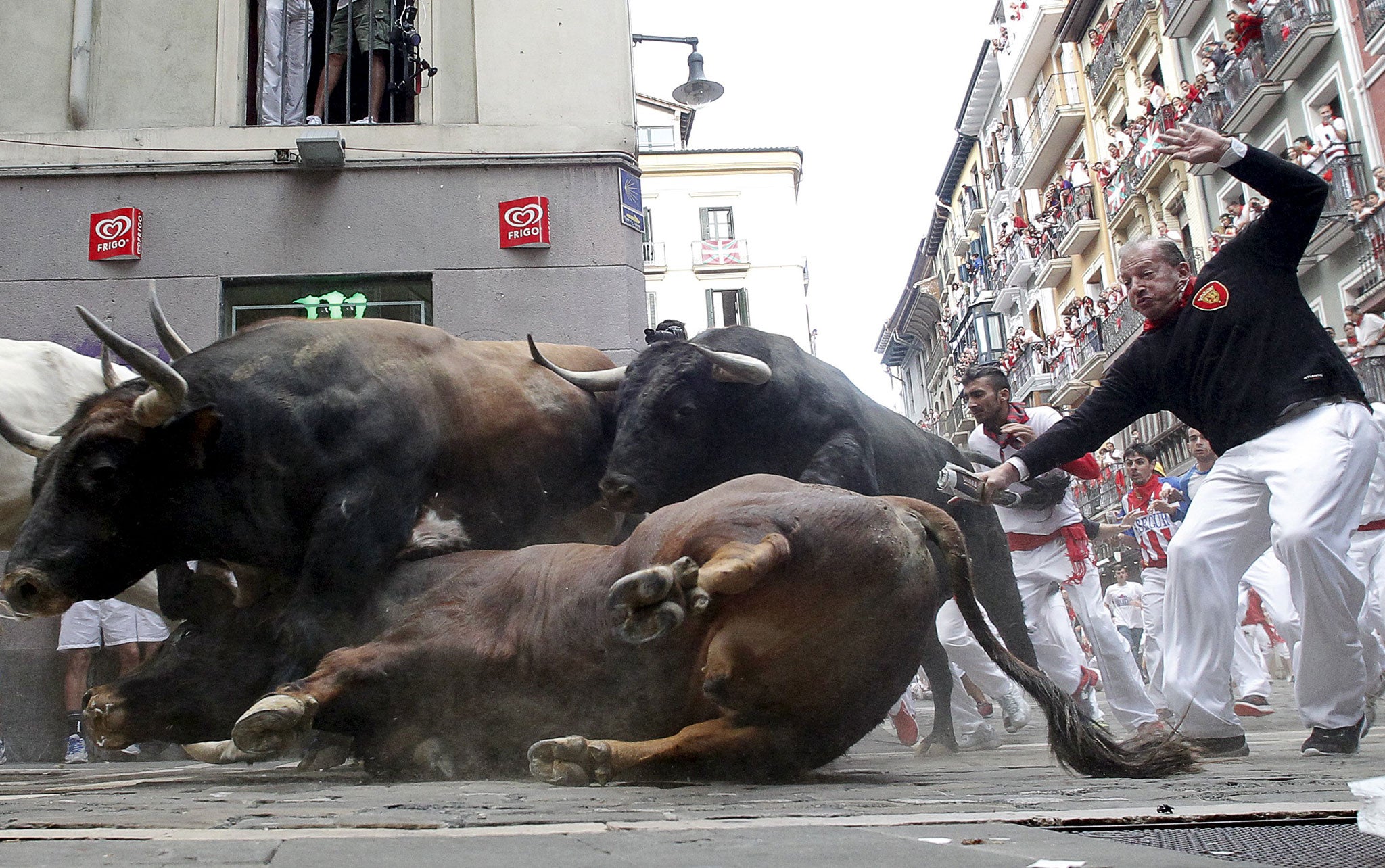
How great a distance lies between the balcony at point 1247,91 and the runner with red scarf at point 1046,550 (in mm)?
21501

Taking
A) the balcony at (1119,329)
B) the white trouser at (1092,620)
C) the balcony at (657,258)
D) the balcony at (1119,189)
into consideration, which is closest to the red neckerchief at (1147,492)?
the white trouser at (1092,620)

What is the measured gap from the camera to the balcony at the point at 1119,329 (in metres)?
33.3

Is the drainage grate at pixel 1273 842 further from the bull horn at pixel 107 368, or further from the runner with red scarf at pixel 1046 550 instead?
the runner with red scarf at pixel 1046 550

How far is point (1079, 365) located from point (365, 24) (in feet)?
104

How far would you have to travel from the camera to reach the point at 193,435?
4168 millimetres

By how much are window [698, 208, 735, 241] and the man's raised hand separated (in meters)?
44.5

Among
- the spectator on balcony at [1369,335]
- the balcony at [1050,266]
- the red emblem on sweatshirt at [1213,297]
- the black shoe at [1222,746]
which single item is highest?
the balcony at [1050,266]

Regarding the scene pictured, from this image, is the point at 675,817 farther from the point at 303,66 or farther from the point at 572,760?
the point at 303,66

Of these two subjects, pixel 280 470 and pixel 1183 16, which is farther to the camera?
pixel 1183 16

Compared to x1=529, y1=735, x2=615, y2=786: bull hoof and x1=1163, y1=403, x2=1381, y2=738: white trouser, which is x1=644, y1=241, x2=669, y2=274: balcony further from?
x1=529, y1=735, x2=615, y2=786: bull hoof

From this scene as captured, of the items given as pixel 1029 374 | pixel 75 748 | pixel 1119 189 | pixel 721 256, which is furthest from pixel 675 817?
pixel 721 256

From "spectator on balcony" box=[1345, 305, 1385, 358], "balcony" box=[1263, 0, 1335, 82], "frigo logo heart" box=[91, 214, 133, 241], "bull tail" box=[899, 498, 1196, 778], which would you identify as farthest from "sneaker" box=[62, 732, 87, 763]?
"balcony" box=[1263, 0, 1335, 82]

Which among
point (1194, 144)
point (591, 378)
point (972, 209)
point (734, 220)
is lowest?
point (591, 378)

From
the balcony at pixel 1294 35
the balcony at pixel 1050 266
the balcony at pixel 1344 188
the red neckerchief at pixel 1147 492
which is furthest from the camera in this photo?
the balcony at pixel 1050 266
